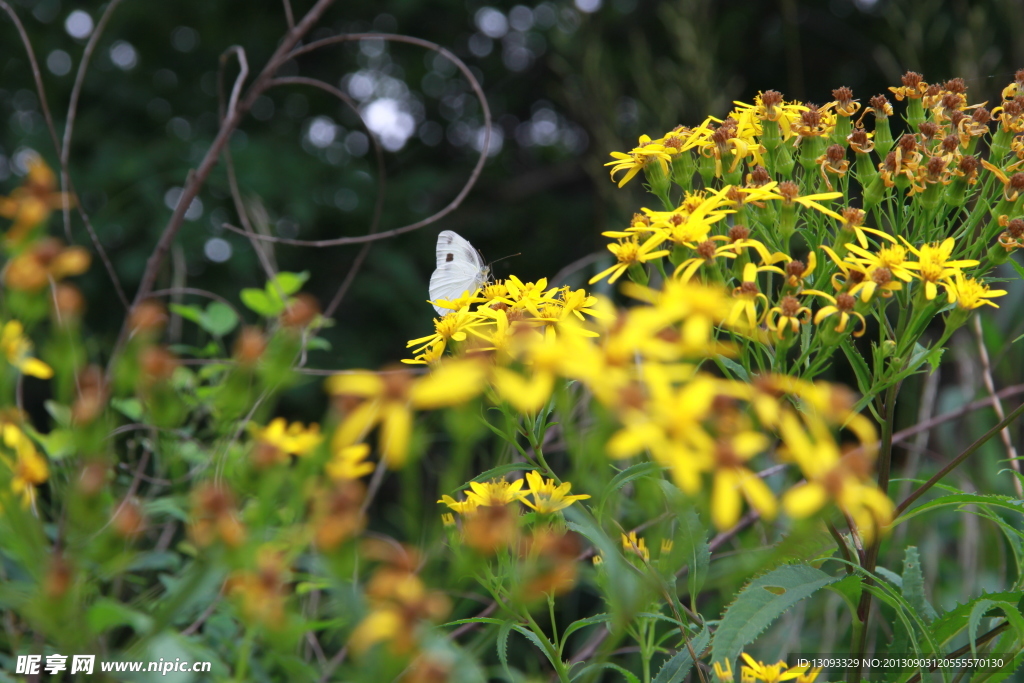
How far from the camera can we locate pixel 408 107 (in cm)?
577

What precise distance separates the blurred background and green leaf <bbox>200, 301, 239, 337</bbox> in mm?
656

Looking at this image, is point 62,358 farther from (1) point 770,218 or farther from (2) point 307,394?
(2) point 307,394

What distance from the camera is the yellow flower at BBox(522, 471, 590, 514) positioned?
1147mm

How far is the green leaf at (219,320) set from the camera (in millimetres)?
2303

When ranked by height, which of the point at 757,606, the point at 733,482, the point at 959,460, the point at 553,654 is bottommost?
the point at 553,654

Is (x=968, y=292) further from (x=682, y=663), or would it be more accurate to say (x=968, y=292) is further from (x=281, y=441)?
(x=281, y=441)

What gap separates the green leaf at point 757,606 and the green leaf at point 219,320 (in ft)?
5.51

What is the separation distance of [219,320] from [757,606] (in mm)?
1760

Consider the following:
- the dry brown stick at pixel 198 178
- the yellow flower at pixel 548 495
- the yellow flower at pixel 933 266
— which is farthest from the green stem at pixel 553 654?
the dry brown stick at pixel 198 178

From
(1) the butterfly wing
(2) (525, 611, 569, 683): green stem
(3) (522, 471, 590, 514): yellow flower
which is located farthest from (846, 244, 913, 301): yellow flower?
(1) the butterfly wing

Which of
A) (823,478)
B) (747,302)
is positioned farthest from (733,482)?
(747,302)

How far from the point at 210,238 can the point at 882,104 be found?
315 cm

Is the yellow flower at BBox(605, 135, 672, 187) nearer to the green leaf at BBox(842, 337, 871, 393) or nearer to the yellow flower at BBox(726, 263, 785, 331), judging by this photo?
the yellow flower at BBox(726, 263, 785, 331)

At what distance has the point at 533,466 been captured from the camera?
3.88 ft
